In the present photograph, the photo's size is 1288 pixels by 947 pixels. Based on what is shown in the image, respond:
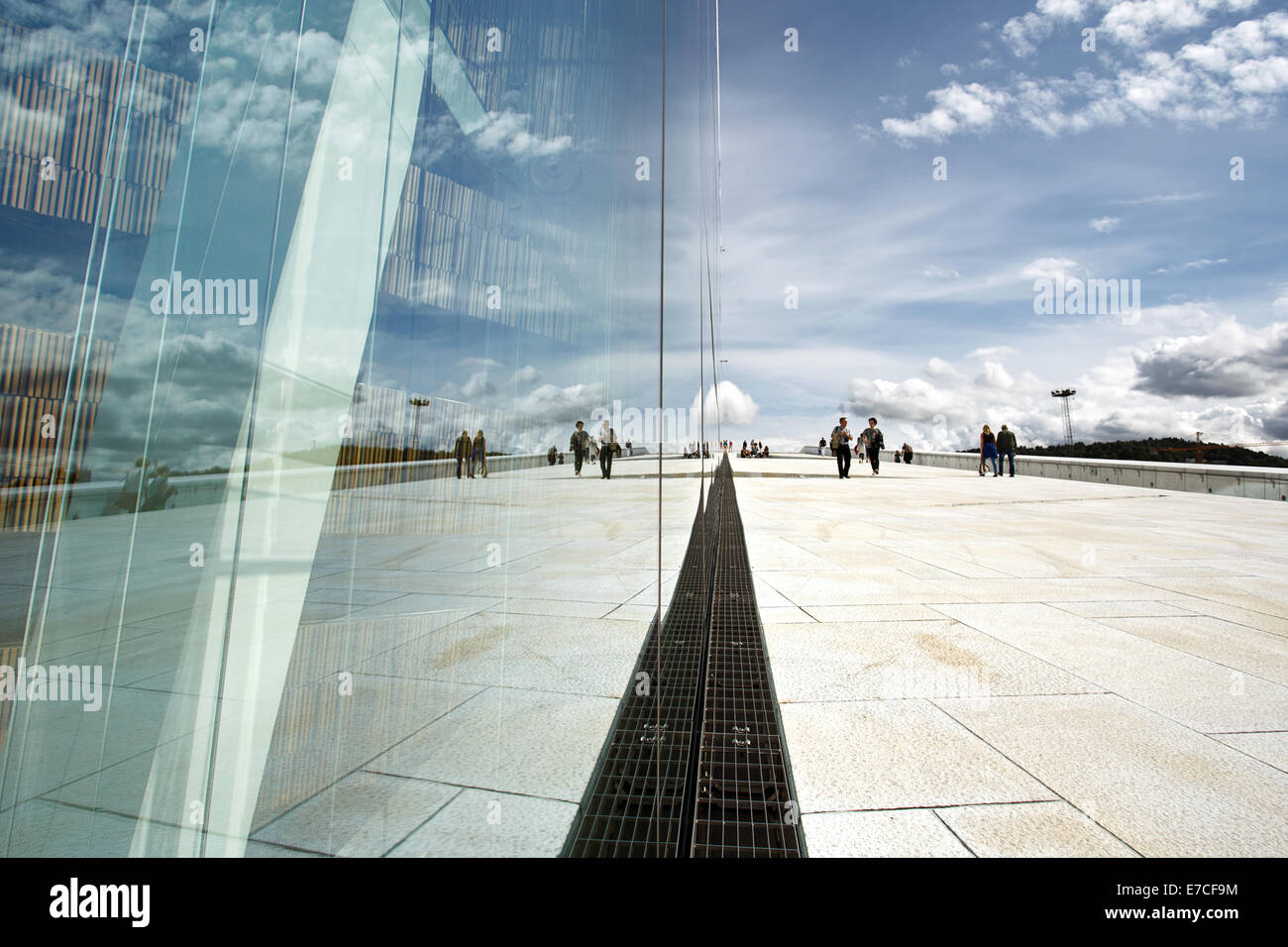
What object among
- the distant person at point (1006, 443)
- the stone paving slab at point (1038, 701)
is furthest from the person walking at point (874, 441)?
the stone paving slab at point (1038, 701)

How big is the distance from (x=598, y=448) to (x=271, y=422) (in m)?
1.66

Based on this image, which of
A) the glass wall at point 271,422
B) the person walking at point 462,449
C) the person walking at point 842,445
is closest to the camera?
the glass wall at point 271,422

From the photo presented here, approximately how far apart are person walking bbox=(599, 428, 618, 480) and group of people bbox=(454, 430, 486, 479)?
46.9 inches

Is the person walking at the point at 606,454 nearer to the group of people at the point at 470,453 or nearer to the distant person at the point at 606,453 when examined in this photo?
the distant person at the point at 606,453

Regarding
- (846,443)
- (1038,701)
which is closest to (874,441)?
(846,443)

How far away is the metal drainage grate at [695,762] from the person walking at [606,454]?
2.87 ft

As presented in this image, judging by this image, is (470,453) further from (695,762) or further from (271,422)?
(695,762)

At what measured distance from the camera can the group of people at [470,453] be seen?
126cm

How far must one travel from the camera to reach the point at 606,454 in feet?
8.91

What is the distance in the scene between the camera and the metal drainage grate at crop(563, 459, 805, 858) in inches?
62.4

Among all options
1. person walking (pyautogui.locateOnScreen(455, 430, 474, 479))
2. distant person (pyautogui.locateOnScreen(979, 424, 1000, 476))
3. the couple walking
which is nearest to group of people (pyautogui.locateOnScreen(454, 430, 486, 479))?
person walking (pyautogui.locateOnScreen(455, 430, 474, 479))

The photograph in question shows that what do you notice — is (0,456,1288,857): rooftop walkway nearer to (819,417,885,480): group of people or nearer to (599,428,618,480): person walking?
(599,428,618,480): person walking

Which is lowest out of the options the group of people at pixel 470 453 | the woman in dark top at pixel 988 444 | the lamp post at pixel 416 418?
the group of people at pixel 470 453
